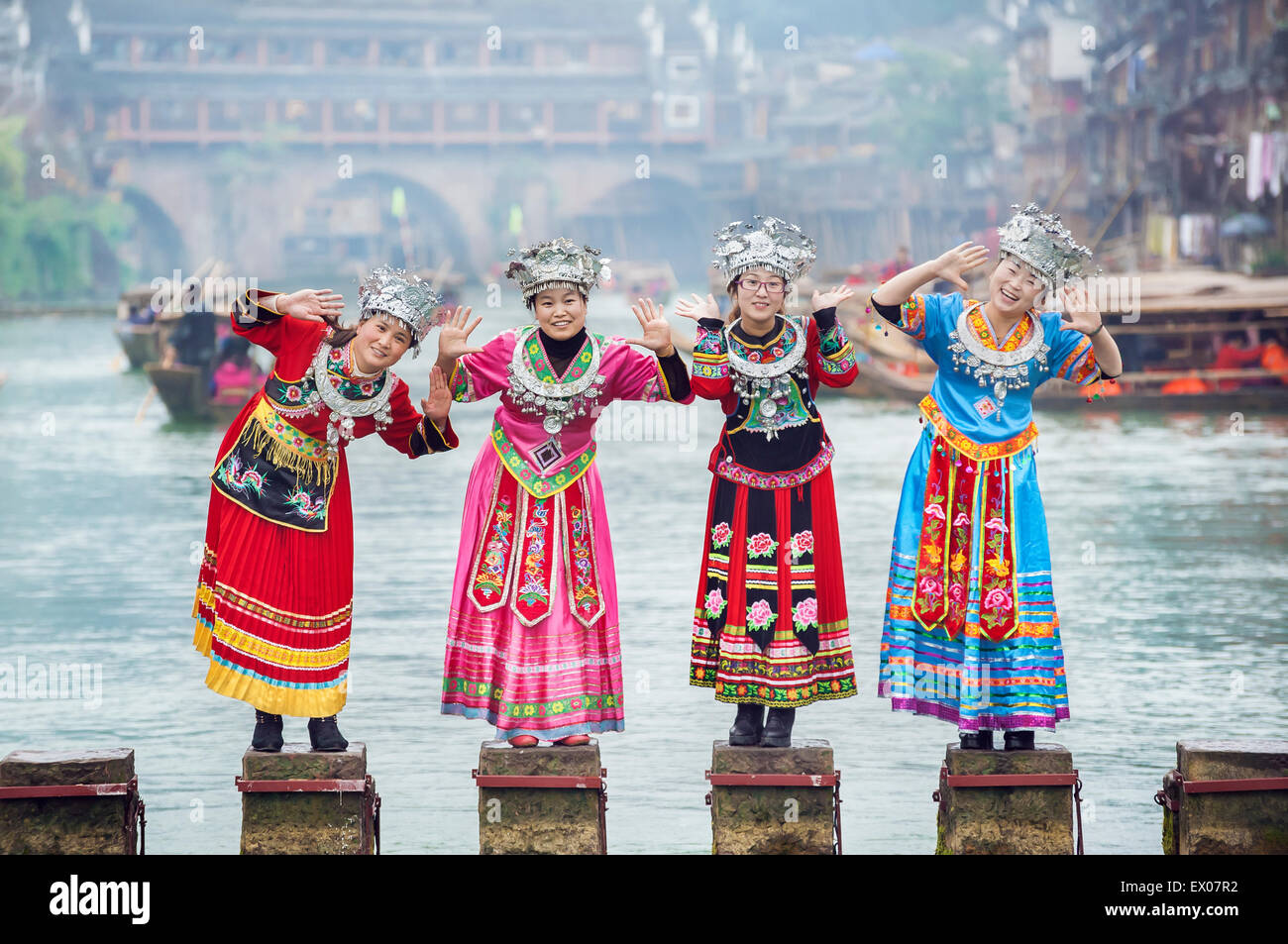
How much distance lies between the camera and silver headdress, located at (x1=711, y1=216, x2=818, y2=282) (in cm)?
501

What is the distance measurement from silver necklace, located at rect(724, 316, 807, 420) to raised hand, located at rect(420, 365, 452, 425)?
2.65 feet

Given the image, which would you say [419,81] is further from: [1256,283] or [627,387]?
[627,387]

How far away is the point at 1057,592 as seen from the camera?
998 centimetres

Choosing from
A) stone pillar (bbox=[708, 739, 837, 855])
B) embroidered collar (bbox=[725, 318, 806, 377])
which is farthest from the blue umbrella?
stone pillar (bbox=[708, 739, 837, 855])

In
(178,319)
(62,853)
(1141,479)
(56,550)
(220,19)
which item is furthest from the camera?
(220,19)

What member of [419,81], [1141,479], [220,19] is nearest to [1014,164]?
[419,81]

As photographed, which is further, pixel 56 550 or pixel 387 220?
pixel 387 220

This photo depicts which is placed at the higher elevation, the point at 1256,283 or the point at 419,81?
the point at 419,81

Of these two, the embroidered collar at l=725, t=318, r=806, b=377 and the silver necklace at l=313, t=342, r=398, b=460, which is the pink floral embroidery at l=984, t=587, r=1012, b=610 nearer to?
the embroidered collar at l=725, t=318, r=806, b=377

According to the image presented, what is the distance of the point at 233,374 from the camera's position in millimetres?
21609

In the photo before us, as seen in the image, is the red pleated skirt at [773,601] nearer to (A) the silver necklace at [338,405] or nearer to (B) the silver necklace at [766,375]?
(B) the silver necklace at [766,375]

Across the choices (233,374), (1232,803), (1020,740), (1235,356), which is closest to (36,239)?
(233,374)

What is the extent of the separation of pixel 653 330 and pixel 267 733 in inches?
60.8

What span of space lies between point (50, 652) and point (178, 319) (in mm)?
15312
